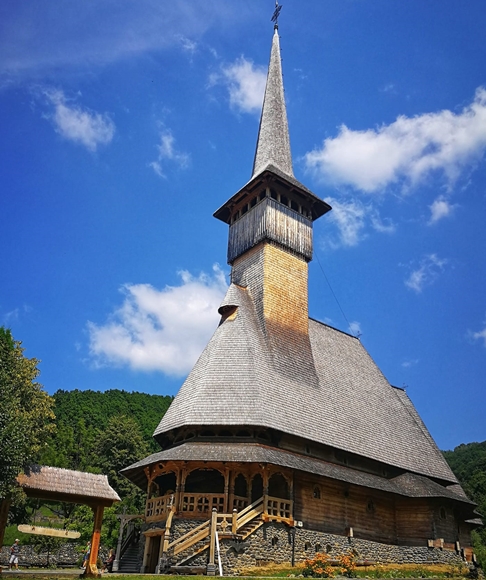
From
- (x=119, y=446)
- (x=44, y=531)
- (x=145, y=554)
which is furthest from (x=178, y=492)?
(x=119, y=446)

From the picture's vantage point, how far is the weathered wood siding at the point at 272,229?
1211 inches

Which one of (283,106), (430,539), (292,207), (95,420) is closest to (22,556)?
(430,539)

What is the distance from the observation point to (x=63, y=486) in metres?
15.7

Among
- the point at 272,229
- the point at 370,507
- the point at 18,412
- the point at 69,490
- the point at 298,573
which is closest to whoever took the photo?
the point at 69,490

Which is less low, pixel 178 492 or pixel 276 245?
pixel 276 245

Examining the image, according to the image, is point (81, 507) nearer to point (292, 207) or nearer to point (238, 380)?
point (238, 380)

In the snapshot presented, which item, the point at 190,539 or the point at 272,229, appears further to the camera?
the point at 272,229

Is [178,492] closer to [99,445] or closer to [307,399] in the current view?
[307,399]

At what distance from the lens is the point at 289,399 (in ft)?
82.3

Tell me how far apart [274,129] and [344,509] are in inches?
924

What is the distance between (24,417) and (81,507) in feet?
82.5

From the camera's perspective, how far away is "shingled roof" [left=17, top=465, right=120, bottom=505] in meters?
15.6

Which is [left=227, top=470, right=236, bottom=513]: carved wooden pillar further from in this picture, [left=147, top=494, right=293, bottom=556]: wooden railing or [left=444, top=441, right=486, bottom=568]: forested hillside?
[left=444, top=441, right=486, bottom=568]: forested hillside

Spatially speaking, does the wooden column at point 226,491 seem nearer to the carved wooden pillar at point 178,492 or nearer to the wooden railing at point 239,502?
the wooden railing at point 239,502
